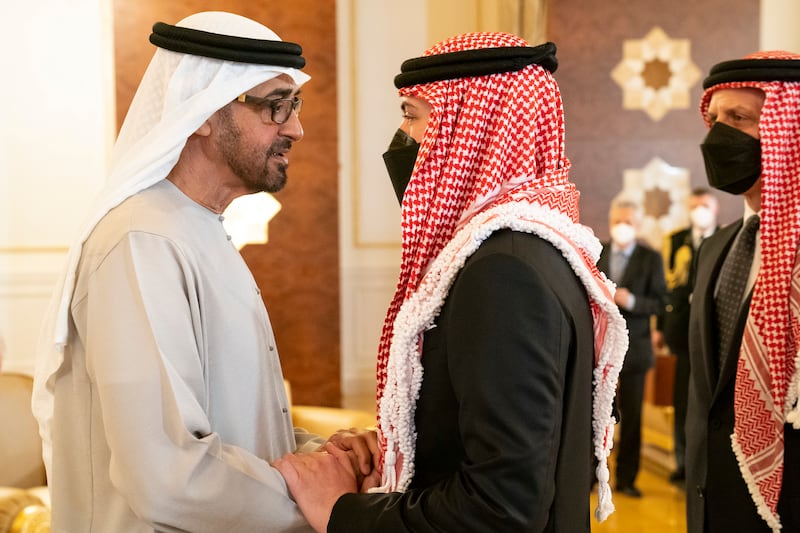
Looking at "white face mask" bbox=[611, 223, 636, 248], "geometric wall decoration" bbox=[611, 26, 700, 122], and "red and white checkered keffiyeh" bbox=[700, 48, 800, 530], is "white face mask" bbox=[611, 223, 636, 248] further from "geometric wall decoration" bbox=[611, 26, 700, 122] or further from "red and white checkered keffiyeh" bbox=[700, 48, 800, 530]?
"red and white checkered keffiyeh" bbox=[700, 48, 800, 530]

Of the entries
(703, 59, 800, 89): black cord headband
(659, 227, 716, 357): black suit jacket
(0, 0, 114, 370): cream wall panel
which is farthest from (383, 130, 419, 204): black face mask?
(0, 0, 114, 370): cream wall panel

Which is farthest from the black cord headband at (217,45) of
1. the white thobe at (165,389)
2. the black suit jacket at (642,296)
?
the black suit jacket at (642,296)

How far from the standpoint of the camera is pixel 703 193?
210 inches

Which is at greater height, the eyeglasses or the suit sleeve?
the eyeglasses

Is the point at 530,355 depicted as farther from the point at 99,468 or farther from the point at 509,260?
the point at 99,468

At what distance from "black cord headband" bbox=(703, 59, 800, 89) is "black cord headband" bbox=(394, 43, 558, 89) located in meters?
1.22

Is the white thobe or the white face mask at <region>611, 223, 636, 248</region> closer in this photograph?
the white thobe

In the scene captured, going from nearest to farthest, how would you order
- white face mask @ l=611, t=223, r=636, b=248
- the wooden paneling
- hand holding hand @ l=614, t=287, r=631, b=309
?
hand holding hand @ l=614, t=287, r=631, b=309, white face mask @ l=611, t=223, r=636, b=248, the wooden paneling

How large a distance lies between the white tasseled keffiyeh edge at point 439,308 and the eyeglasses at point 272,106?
574mm

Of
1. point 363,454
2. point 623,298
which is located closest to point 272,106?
point 363,454

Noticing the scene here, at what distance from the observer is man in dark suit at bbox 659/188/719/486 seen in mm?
4629

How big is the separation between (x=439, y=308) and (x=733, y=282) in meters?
1.48

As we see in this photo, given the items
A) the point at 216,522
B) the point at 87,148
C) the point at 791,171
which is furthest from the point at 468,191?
the point at 87,148

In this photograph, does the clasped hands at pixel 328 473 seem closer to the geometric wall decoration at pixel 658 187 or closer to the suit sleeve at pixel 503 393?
the suit sleeve at pixel 503 393
